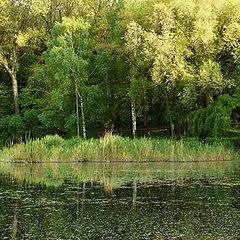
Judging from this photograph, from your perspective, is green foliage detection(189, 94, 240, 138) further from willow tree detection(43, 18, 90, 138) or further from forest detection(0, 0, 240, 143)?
willow tree detection(43, 18, 90, 138)

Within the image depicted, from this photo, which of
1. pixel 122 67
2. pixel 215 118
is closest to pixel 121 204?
pixel 215 118

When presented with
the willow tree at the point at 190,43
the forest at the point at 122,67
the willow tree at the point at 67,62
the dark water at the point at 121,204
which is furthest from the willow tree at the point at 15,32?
the dark water at the point at 121,204

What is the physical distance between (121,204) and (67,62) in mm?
22169

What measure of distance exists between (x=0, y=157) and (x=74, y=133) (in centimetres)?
1139

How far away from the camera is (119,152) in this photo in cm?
2434

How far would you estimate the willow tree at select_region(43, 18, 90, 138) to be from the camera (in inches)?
1326

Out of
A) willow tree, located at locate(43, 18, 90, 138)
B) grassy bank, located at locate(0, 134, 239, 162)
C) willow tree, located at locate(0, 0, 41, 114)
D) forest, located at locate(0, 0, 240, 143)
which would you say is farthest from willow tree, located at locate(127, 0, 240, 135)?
willow tree, located at locate(0, 0, 41, 114)

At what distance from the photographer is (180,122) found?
111 feet

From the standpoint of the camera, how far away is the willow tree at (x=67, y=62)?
33688mm

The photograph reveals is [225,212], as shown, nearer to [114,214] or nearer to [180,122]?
[114,214]

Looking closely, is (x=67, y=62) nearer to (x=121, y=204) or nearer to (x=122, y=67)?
(x=122, y=67)

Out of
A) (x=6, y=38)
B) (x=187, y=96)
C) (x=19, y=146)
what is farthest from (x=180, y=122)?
(x=6, y=38)

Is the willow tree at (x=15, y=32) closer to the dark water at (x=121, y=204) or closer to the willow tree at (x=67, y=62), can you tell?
the willow tree at (x=67, y=62)

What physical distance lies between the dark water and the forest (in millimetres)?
9814
